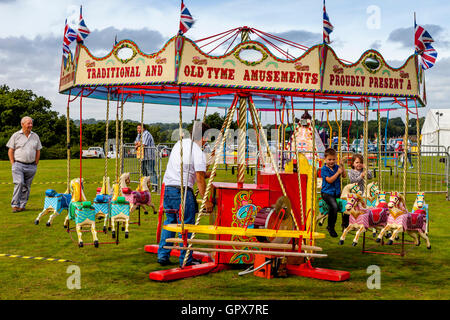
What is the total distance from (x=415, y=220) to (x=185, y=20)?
4.77m

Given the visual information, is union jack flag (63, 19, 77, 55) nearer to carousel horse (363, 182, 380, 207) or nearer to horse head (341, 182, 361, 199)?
horse head (341, 182, 361, 199)

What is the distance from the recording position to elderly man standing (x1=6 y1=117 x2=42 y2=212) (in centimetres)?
1203

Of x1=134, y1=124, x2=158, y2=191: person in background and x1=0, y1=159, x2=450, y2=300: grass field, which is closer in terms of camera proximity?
x1=0, y1=159, x2=450, y2=300: grass field

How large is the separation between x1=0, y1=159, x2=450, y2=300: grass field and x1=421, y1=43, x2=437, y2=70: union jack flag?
286cm

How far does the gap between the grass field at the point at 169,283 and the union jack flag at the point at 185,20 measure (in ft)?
9.90

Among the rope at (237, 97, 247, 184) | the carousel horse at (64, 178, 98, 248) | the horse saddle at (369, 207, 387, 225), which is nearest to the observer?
the rope at (237, 97, 247, 184)

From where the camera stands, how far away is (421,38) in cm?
730

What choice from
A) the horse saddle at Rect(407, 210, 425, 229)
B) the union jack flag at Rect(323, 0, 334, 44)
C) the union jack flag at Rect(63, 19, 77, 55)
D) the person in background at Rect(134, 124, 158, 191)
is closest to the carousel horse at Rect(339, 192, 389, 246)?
the horse saddle at Rect(407, 210, 425, 229)

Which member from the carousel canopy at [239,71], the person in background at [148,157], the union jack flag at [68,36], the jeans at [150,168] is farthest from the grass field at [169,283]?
the jeans at [150,168]

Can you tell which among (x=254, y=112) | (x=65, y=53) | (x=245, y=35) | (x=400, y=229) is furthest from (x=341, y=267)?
(x=65, y=53)

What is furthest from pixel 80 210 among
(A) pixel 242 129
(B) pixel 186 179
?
(A) pixel 242 129

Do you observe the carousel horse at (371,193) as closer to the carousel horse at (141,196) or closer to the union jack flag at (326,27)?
the union jack flag at (326,27)

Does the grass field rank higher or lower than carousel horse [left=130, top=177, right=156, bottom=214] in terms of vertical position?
lower

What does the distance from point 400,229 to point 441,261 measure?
0.74 meters
